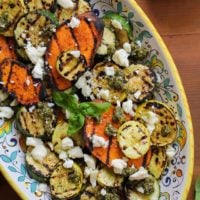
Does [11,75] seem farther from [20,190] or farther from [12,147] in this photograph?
[20,190]

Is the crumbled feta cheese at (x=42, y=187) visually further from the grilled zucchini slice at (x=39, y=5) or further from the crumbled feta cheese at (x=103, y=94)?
the grilled zucchini slice at (x=39, y=5)

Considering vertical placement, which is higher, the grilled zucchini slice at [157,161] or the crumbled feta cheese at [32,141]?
the crumbled feta cheese at [32,141]

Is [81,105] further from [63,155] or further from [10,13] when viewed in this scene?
[10,13]

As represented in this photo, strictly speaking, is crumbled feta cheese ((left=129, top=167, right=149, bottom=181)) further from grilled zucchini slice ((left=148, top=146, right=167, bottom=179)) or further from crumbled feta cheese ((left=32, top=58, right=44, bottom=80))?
crumbled feta cheese ((left=32, top=58, right=44, bottom=80))

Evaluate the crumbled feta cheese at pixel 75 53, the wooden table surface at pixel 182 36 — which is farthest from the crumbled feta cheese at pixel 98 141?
the wooden table surface at pixel 182 36

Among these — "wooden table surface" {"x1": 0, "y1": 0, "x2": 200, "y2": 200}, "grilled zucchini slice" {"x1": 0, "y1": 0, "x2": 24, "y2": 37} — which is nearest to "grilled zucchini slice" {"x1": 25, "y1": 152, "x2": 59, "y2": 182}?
"grilled zucchini slice" {"x1": 0, "y1": 0, "x2": 24, "y2": 37}
